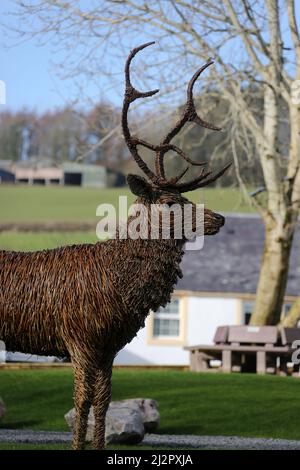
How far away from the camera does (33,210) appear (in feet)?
196

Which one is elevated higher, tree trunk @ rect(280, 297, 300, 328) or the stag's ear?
the stag's ear

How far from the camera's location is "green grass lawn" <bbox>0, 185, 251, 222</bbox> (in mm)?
57125

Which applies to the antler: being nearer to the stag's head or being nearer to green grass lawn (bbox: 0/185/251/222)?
the stag's head

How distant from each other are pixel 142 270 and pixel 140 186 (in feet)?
2.47

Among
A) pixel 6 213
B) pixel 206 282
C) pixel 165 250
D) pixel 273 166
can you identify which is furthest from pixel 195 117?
pixel 6 213

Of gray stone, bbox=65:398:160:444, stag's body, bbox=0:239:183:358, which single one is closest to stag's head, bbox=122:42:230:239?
stag's body, bbox=0:239:183:358

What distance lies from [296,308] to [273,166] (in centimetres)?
366

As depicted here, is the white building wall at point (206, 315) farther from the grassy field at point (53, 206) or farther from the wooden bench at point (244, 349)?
the grassy field at point (53, 206)

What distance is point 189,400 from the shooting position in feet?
54.0

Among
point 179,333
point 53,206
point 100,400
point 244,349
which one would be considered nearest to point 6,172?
point 53,206

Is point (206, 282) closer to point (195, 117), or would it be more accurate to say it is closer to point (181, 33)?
point (181, 33)

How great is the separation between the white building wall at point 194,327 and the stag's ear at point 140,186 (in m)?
22.9

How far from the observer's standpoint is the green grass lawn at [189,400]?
14477mm

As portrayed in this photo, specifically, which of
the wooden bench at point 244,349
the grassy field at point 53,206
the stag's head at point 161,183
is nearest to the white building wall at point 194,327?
the wooden bench at point 244,349
